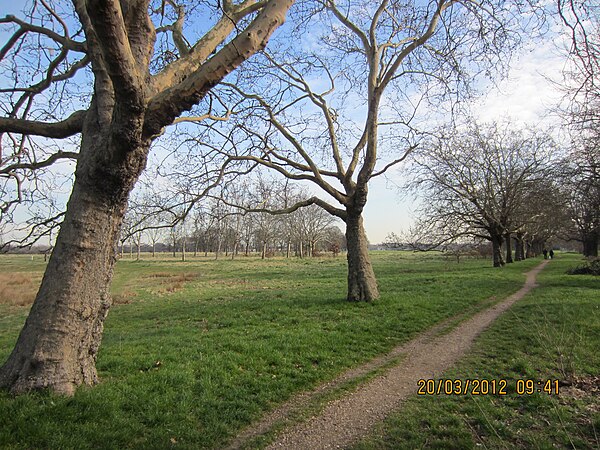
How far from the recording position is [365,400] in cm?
470

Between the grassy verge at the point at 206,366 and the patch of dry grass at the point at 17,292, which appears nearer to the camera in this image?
the grassy verge at the point at 206,366

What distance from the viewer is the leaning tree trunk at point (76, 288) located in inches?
161

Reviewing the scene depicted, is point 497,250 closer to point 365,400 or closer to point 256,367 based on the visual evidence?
point 365,400

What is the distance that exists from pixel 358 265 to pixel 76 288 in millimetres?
8208

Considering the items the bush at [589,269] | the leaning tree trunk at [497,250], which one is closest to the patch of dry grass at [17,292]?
the bush at [589,269]

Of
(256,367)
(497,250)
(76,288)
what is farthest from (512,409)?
(497,250)

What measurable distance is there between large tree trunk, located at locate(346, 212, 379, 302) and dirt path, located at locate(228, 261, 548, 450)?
3.27m

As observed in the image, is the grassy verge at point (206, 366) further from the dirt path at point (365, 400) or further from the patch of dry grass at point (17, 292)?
the patch of dry grass at point (17, 292)

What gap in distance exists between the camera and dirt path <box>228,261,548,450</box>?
380 centimetres

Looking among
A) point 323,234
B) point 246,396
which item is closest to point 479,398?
point 246,396

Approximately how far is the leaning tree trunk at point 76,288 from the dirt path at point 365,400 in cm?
237

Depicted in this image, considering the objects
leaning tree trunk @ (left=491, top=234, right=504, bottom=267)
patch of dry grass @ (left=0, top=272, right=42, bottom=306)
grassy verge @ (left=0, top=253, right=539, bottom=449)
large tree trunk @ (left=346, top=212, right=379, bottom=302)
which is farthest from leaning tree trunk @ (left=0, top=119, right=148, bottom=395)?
leaning tree trunk @ (left=491, top=234, right=504, bottom=267)

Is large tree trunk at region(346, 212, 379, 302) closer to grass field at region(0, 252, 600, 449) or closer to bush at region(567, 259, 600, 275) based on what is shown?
grass field at region(0, 252, 600, 449)

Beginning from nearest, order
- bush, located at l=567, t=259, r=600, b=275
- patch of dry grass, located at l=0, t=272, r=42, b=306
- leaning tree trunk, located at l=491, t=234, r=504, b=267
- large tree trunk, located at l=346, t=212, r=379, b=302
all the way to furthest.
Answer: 1. large tree trunk, located at l=346, t=212, r=379, b=302
2. patch of dry grass, located at l=0, t=272, r=42, b=306
3. bush, located at l=567, t=259, r=600, b=275
4. leaning tree trunk, located at l=491, t=234, r=504, b=267
